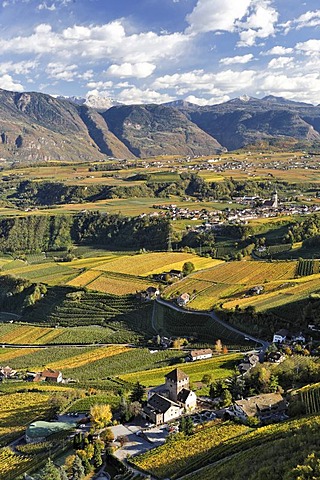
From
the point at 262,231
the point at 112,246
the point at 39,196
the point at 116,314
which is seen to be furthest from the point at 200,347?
the point at 39,196

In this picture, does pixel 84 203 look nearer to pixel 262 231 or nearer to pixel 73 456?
pixel 262 231

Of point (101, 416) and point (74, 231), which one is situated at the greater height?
point (74, 231)

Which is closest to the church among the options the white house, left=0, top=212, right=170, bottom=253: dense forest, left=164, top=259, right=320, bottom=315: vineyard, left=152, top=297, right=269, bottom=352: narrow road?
left=152, top=297, right=269, bottom=352: narrow road

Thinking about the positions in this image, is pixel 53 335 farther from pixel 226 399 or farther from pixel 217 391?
pixel 226 399

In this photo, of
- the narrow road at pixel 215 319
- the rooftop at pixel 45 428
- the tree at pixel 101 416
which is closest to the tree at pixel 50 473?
the tree at pixel 101 416

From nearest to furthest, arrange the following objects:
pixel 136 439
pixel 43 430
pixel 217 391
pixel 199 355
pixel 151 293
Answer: pixel 136 439 < pixel 43 430 < pixel 217 391 < pixel 199 355 < pixel 151 293

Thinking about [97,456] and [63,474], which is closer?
[63,474]

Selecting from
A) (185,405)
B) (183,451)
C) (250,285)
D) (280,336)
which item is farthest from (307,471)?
(250,285)

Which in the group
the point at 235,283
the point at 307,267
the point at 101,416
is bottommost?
the point at 101,416

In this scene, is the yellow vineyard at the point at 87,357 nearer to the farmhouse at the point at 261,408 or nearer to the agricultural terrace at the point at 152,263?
the agricultural terrace at the point at 152,263
